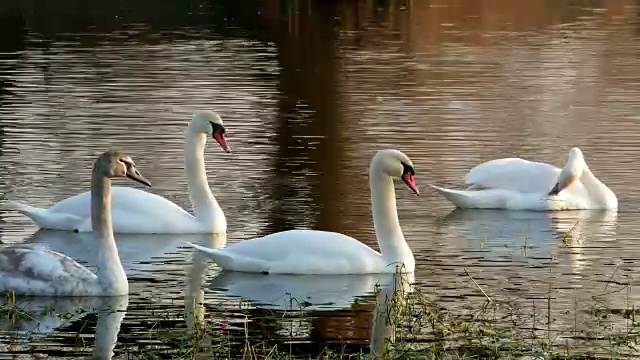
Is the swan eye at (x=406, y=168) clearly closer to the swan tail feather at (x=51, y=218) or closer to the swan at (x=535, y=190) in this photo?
the swan at (x=535, y=190)

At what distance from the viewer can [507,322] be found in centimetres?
959

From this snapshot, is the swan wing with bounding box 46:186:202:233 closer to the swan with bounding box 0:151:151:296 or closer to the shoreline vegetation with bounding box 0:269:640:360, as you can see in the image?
the swan with bounding box 0:151:151:296

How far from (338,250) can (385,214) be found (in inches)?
17.1

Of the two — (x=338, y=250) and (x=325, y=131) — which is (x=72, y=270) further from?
(x=325, y=131)

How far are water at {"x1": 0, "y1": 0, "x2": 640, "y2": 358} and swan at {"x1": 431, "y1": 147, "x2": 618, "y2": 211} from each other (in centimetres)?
16

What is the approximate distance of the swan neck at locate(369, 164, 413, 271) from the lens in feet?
37.1

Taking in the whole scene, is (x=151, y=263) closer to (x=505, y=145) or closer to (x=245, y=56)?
(x=505, y=145)

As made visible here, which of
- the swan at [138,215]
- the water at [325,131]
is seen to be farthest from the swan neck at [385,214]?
the swan at [138,215]

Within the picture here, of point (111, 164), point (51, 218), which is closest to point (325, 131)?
point (51, 218)

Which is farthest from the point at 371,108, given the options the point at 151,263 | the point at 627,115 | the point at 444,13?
the point at 444,13

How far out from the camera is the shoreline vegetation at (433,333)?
28.4 feet

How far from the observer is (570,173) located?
46.8 ft

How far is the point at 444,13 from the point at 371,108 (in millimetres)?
18557

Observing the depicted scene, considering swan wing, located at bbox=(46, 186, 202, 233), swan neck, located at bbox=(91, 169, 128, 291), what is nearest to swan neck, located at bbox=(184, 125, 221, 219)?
swan wing, located at bbox=(46, 186, 202, 233)
